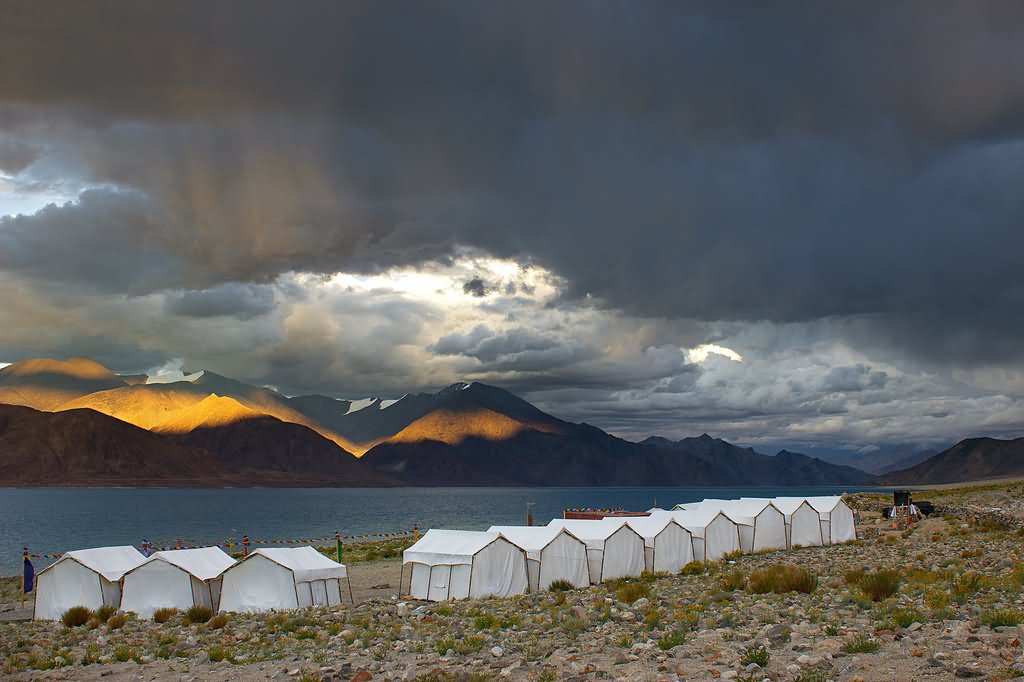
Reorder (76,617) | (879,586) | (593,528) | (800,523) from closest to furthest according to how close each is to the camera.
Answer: (879,586) → (76,617) → (593,528) → (800,523)

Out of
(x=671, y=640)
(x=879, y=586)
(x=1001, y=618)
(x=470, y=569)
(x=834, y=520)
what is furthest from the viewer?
(x=834, y=520)

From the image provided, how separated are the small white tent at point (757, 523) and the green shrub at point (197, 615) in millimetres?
25702

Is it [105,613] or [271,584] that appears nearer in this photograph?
[105,613]

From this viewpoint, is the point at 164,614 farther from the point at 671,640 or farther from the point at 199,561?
the point at 671,640

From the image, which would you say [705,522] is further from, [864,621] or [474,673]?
[474,673]

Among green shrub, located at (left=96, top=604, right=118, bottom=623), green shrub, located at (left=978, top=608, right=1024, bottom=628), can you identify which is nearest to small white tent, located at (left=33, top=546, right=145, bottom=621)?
green shrub, located at (left=96, top=604, right=118, bottom=623)

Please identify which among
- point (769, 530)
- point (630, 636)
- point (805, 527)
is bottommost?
point (805, 527)

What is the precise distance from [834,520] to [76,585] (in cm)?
3769

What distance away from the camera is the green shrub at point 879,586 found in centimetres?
1912

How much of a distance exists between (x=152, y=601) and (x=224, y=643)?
9.56 meters

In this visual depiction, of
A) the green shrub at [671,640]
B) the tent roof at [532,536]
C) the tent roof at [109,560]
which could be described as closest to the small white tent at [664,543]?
the tent roof at [532,536]

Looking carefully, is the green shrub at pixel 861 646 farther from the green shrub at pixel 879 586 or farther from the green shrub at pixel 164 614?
the green shrub at pixel 164 614

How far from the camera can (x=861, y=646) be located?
44.4ft

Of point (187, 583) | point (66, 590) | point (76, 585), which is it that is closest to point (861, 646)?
point (187, 583)
